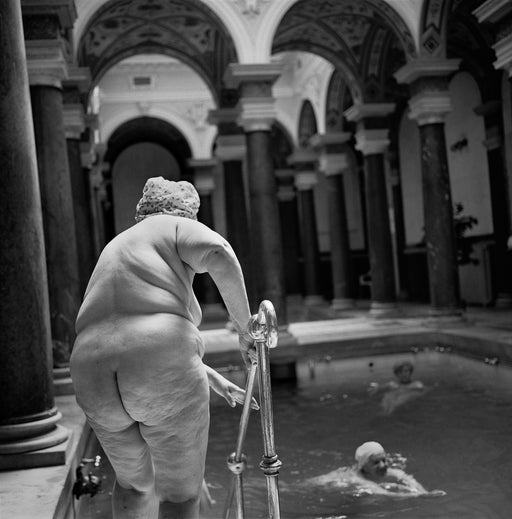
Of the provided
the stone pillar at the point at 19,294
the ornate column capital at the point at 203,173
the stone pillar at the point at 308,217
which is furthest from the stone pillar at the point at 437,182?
the ornate column capital at the point at 203,173

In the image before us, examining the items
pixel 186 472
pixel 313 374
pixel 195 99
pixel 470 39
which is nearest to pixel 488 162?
pixel 470 39

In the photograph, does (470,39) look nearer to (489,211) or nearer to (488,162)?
(488,162)

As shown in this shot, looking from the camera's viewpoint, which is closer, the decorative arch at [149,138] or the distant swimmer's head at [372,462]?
the distant swimmer's head at [372,462]

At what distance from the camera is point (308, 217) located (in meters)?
18.9

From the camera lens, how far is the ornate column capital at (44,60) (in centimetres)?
699

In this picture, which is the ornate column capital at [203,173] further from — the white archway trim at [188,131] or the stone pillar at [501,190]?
the stone pillar at [501,190]

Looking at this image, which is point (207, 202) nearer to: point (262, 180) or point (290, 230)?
point (290, 230)

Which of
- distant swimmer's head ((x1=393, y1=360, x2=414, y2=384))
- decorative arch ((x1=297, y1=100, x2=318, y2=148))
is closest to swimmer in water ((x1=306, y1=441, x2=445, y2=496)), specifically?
distant swimmer's head ((x1=393, y1=360, x2=414, y2=384))

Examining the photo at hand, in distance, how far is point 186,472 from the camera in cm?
259

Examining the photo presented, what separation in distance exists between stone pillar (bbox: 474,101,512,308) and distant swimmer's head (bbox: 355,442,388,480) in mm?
9917

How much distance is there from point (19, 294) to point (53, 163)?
129 inches

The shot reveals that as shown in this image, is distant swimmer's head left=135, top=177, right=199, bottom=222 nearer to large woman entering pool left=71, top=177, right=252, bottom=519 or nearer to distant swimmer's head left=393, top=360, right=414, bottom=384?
large woman entering pool left=71, top=177, right=252, bottom=519

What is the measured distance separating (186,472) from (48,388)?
74.5 inches

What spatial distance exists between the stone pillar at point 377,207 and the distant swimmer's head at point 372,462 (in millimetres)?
8705
